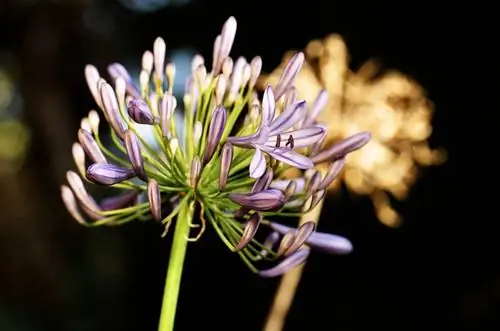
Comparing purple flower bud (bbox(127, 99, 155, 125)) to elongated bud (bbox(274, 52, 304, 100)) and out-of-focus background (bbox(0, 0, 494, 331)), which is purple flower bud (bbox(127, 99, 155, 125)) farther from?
out-of-focus background (bbox(0, 0, 494, 331))

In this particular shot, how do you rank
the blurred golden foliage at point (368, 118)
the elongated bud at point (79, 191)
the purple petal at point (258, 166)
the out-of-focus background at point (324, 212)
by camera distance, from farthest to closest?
the out-of-focus background at point (324, 212) < the blurred golden foliage at point (368, 118) < the elongated bud at point (79, 191) < the purple petal at point (258, 166)

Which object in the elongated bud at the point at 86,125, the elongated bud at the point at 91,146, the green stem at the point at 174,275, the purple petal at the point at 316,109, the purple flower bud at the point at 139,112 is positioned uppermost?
the purple petal at the point at 316,109

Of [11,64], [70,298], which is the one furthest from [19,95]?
[70,298]

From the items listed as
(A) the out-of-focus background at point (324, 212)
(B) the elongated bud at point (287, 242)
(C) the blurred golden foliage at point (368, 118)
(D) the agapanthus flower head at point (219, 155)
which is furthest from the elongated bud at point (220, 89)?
(A) the out-of-focus background at point (324, 212)

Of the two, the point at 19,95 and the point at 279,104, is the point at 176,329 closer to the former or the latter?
the point at 19,95

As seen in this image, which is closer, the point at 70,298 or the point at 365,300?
the point at 365,300

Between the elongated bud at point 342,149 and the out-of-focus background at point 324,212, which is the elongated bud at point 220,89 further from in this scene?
the out-of-focus background at point 324,212
